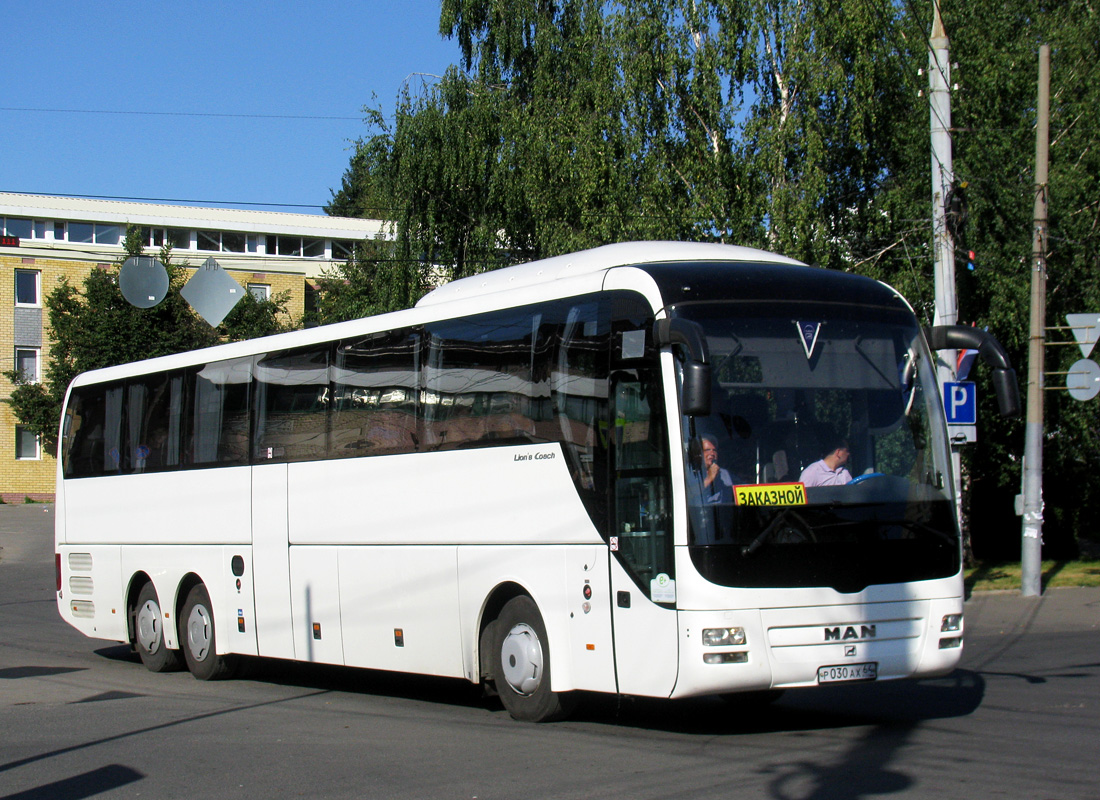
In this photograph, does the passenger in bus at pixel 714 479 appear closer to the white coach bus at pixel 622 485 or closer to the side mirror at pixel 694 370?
the white coach bus at pixel 622 485

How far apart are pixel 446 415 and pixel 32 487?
163 feet

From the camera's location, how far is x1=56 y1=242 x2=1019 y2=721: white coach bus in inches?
328

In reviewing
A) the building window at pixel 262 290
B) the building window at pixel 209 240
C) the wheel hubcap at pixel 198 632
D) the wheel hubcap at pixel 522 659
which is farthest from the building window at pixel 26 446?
the wheel hubcap at pixel 522 659

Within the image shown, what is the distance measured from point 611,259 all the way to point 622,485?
6.34 ft

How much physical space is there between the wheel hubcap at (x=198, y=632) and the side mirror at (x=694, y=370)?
328 inches

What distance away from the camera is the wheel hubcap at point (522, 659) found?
9.72 metres

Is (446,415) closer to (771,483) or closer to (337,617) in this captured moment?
(337,617)

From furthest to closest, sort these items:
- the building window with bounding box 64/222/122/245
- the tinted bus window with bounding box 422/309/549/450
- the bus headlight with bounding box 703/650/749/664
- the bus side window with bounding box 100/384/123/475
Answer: the building window with bounding box 64/222/122/245 < the bus side window with bounding box 100/384/123/475 < the tinted bus window with bounding box 422/309/549/450 < the bus headlight with bounding box 703/650/749/664

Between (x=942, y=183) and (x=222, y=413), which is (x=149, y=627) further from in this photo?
(x=942, y=183)

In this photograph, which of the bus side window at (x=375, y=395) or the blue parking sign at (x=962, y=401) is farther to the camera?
the blue parking sign at (x=962, y=401)

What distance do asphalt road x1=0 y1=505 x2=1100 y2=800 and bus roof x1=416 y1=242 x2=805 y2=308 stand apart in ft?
11.8

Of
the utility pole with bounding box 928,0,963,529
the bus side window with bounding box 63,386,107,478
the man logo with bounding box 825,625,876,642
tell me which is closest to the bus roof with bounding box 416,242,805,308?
the man logo with bounding box 825,625,876,642

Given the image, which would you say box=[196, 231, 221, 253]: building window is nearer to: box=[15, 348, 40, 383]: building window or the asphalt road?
box=[15, 348, 40, 383]: building window

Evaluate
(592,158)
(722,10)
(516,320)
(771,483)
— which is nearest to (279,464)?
(516,320)
